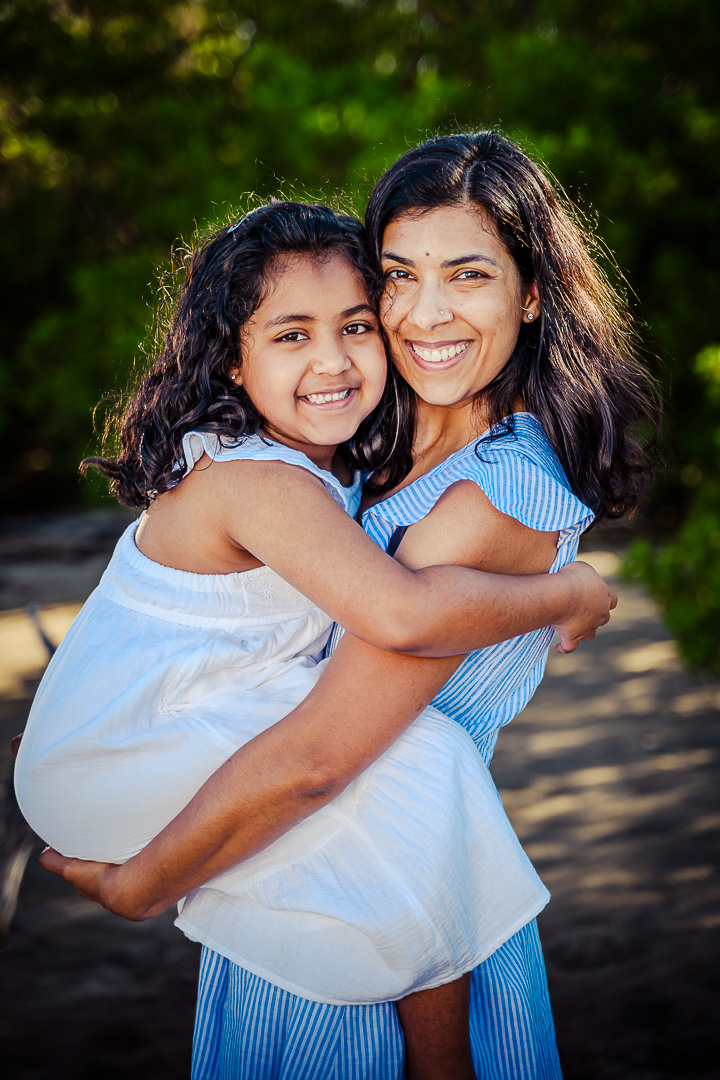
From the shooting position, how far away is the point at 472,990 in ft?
4.72

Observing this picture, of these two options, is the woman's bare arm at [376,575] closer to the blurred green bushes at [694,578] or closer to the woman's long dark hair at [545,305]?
the woman's long dark hair at [545,305]

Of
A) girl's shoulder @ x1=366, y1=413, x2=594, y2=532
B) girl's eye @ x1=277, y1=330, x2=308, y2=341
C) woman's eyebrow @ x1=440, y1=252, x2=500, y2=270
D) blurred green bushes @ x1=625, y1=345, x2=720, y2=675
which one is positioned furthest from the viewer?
blurred green bushes @ x1=625, y1=345, x2=720, y2=675

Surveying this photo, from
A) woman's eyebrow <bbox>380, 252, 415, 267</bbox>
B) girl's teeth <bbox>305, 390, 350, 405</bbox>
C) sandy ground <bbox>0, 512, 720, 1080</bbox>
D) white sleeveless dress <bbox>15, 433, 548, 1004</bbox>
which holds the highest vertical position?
woman's eyebrow <bbox>380, 252, 415, 267</bbox>

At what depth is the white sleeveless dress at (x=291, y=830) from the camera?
4.25 feet

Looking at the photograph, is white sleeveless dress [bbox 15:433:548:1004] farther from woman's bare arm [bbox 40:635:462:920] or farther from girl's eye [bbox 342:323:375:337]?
girl's eye [bbox 342:323:375:337]

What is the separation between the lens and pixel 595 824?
393 cm

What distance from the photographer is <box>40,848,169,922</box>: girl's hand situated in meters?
1.41

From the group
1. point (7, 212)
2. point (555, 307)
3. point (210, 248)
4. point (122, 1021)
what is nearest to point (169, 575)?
point (210, 248)

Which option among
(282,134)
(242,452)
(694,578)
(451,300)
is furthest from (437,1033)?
(282,134)

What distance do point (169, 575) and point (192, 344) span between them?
47cm

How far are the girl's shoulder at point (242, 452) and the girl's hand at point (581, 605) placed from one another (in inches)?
15.6

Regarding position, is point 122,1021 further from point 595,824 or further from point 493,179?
point 493,179

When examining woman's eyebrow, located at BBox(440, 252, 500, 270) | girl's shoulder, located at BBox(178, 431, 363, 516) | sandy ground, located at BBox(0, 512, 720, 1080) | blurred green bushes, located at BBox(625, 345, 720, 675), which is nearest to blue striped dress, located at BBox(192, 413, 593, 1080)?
girl's shoulder, located at BBox(178, 431, 363, 516)

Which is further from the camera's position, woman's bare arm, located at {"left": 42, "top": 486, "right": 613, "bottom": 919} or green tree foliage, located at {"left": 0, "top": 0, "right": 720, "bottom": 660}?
green tree foliage, located at {"left": 0, "top": 0, "right": 720, "bottom": 660}
